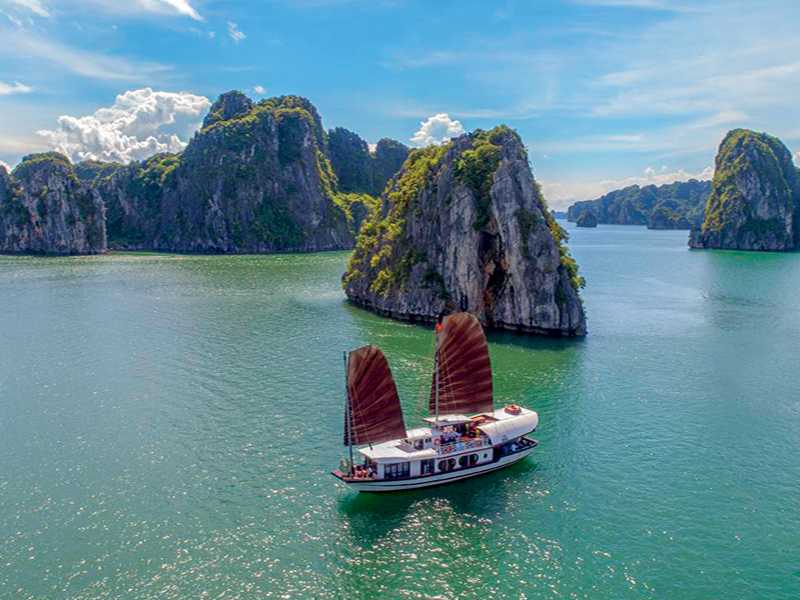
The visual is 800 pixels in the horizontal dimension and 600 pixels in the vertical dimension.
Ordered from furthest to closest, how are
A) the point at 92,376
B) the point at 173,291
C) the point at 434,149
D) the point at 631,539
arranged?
1. the point at 173,291
2. the point at 434,149
3. the point at 92,376
4. the point at 631,539

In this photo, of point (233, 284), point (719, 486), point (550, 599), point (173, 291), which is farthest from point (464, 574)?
point (233, 284)

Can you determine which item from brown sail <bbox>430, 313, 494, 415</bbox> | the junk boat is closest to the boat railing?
the junk boat

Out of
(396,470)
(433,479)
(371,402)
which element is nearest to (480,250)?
(371,402)

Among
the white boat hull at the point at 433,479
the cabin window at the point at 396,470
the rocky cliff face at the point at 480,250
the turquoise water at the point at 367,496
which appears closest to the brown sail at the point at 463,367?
the white boat hull at the point at 433,479

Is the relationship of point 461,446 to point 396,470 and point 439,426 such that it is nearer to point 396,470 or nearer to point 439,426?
point 439,426

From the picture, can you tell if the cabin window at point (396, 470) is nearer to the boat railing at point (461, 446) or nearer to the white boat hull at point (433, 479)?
the white boat hull at point (433, 479)

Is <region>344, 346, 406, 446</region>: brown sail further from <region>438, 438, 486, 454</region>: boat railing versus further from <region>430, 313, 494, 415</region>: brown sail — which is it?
<region>430, 313, 494, 415</region>: brown sail

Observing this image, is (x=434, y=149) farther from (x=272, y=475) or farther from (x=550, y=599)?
(x=550, y=599)
